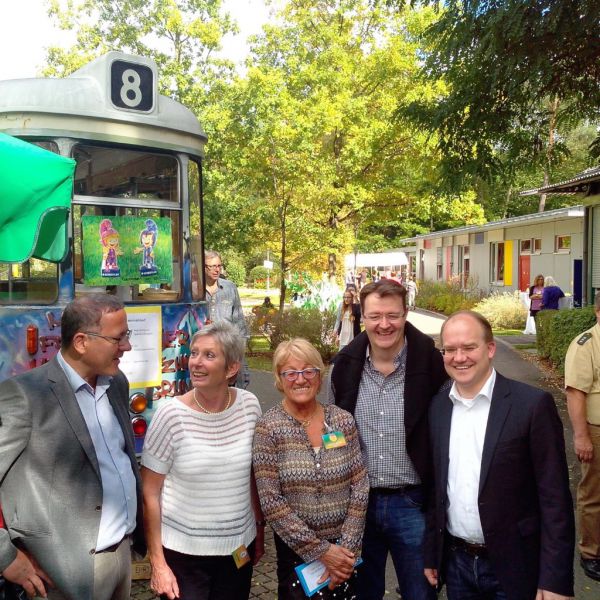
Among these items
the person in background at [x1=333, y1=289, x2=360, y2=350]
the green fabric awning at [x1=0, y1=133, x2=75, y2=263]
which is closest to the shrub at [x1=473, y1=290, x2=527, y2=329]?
the person in background at [x1=333, y1=289, x2=360, y2=350]

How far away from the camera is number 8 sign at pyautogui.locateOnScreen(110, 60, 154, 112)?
16.3 ft

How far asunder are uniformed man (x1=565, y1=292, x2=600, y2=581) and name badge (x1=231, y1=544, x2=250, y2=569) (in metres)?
2.71

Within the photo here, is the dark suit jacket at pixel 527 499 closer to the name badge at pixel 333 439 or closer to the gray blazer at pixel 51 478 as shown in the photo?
the name badge at pixel 333 439

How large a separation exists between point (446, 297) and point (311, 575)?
24.9m

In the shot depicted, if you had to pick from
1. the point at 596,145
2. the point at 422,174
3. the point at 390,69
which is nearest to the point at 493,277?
the point at 422,174

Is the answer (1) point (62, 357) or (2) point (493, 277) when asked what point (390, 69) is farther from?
(1) point (62, 357)

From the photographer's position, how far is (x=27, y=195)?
2.93m

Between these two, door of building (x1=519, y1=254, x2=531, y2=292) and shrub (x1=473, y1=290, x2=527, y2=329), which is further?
door of building (x1=519, y1=254, x2=531, y2=292)

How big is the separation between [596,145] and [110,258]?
6691 mm

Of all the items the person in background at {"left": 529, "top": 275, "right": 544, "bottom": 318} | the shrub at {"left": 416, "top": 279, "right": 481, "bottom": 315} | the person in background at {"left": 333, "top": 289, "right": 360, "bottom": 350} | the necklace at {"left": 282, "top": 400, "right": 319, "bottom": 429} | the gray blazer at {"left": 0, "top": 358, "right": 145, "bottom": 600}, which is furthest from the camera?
the shrub at {"left": 416, "top": 279, "right": 481, "bottom": 315}

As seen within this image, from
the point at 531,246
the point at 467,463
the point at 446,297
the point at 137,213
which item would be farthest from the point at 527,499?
the point at 446,297

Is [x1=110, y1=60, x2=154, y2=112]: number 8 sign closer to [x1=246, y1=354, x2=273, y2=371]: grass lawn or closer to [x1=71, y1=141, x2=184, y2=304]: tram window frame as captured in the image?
[x1=71, y1=141, x2=184, y2=304]: tram window frame

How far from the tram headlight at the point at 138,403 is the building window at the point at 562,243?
19.5 meters

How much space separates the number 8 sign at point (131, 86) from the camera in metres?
4.96
